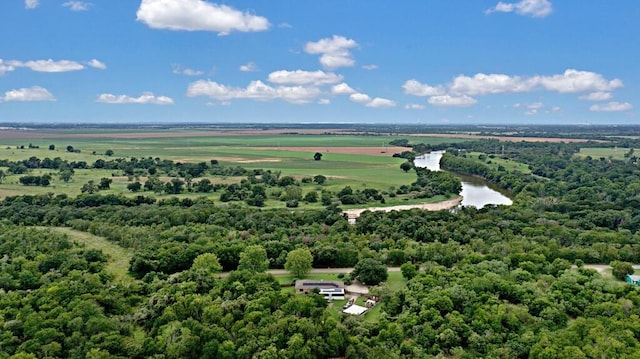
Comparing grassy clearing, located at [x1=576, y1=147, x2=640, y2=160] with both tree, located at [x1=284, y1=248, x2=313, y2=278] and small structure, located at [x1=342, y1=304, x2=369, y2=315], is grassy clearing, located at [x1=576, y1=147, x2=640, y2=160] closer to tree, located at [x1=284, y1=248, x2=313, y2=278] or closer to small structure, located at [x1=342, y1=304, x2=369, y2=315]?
tree, located at [x1=284, y1=248, x2=313, y2=278]

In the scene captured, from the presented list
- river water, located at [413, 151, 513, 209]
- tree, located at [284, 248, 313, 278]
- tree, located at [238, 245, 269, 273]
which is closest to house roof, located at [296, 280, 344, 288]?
tree, located at [284, 248, 313, 278]

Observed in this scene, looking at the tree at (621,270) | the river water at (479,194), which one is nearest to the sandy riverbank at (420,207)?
the river water at (479,194)

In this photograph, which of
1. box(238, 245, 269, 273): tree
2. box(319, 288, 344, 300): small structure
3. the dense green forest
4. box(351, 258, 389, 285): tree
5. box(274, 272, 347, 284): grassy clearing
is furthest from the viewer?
box(238, 245, 269, 273): tree

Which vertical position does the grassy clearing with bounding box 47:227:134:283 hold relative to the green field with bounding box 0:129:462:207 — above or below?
below

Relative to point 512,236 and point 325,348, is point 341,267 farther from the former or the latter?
point 512,236

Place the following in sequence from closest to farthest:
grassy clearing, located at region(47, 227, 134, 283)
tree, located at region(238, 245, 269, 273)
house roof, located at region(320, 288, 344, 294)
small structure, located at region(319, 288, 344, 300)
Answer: small structure, located at region(319, 288, 344, 300) → house roof, located at region(320, 288, 344, 294) → tree, located at region(238, 245, 269, 273) → grassy clearing, located at region(47, 227, 134, 283)

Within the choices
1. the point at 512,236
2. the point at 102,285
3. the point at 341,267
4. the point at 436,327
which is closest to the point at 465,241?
the point at 512,236
